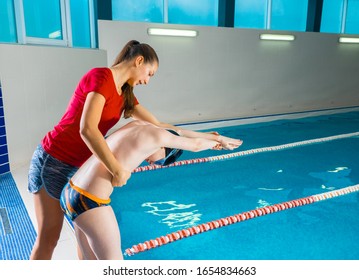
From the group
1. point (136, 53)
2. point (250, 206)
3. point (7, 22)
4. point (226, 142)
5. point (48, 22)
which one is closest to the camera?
point (136, 53)

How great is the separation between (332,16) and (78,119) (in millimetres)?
11120

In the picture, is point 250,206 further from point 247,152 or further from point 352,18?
point 352,18

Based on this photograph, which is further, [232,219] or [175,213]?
[175,213]

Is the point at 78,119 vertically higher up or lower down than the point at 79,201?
higher up

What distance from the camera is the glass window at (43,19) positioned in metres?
5.12

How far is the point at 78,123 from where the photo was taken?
168 centimetres

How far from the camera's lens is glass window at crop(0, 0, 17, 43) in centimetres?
463

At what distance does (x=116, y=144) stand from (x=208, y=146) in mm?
553

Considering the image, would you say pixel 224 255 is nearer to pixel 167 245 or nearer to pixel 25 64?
pixel 167 245

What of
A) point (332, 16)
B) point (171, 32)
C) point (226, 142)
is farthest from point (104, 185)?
point (332, 16)

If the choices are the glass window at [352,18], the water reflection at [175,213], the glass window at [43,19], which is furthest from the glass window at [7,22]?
the glass window at [352,18]

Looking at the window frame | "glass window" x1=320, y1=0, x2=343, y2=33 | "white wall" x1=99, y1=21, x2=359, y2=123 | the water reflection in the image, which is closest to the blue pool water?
the water reflection

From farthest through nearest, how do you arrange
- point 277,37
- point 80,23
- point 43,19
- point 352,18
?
1. point 352,18
2. point 277,37
3. point 80,23
4. point 43,19

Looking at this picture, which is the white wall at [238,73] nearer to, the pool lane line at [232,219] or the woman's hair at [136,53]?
the pool lane line at [232,219]
